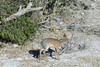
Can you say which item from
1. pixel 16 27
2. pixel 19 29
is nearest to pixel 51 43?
pixel 19 29

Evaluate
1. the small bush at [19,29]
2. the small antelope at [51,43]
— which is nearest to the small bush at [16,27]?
the small bush at [19,29]

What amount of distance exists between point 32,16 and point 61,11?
147 centimetres

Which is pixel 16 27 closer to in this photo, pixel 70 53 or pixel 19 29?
pixel 19 29

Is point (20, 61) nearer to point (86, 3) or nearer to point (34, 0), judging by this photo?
point (34, 0)

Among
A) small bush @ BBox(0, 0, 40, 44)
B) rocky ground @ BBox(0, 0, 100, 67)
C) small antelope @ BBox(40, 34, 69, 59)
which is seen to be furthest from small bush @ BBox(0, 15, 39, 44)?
small antelope @ BBox(40, 34, 69, 59)

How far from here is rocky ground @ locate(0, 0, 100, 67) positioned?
8703 millimetres

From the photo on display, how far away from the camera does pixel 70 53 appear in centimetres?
936

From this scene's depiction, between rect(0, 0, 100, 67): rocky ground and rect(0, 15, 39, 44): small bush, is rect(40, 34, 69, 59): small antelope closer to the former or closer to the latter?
rect(0, 0, 100, 67): rocky ground

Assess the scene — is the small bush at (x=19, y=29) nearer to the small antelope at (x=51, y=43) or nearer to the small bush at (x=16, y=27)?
the small bush at (x=16, y=27)

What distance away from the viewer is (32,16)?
10.4 metres

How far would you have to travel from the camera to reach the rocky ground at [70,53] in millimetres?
8703

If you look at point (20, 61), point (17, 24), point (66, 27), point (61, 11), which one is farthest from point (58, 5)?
point (20, 61)

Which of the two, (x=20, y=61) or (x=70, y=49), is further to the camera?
(x=70, y=49)

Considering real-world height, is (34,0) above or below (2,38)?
above
